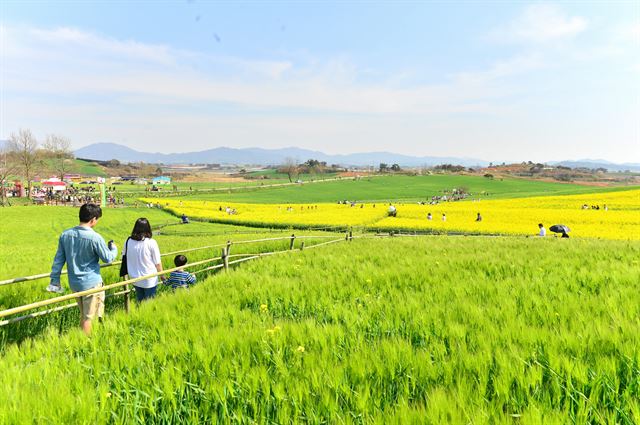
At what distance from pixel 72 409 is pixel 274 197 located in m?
93.9

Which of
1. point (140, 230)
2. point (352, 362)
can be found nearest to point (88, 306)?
point (140, 230)

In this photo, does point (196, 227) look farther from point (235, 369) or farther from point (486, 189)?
point (486, 189)

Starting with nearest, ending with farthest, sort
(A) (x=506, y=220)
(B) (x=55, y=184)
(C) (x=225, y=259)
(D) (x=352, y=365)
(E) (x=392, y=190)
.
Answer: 1. (D) (x=352, y=365)
2. (C) (x=225, y=259)
3. (A) (x=506, y=220)
4. (B) (x=55, y=184)
5. (E) (x=392, y=190)

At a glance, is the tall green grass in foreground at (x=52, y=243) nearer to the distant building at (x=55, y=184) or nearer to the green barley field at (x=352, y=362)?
the green barley field at (x=352, y=362)

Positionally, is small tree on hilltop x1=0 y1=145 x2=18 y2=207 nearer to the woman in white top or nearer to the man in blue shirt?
the woman in white top

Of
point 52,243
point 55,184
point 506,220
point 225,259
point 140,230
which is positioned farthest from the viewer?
point 55,184

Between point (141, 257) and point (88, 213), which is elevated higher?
point (88, 213)

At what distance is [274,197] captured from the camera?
9544cm

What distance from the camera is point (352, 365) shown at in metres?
2.88

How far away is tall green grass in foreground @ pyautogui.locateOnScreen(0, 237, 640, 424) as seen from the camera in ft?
7.64

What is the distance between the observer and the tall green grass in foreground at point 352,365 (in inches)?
91.7

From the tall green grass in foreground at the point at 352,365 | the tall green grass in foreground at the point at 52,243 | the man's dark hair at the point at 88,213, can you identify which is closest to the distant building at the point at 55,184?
the tall green grass in foreground at the point at 52,243

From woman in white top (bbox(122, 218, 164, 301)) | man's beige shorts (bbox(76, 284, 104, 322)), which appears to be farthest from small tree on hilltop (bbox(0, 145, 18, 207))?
man's beige shorts (bbox(76, 284, 104, 322))

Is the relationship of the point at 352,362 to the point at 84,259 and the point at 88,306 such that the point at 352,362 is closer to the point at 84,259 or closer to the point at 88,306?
the point at 88,306
